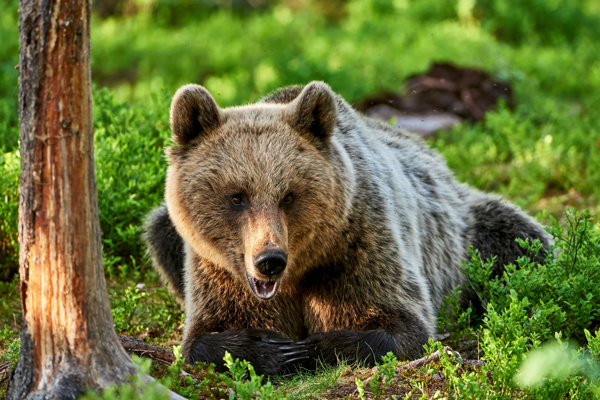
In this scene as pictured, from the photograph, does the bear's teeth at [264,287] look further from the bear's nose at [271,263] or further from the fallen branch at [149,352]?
the fallen branch at [149,352]

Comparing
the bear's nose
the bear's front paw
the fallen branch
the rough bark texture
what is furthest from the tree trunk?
the bear's front paw

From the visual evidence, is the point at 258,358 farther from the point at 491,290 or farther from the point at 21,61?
the point at 21,61

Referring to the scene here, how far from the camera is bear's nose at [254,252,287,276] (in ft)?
11.7

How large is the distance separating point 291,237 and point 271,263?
0.39m

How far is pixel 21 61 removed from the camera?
2.79 meters

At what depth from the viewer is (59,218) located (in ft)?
9.22

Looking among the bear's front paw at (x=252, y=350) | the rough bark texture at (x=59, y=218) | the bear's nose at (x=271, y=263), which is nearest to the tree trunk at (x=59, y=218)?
the rough bark texture at (x=59, y=218)

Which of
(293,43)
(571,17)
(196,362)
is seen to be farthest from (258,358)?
(571,17)

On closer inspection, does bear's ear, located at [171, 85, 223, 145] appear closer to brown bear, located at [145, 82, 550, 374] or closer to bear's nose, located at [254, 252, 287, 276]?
brown bear, located at [145, 82, 550, 374]

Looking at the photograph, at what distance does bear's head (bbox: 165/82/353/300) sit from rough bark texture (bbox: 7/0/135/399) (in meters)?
0.97

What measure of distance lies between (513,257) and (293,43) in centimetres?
893

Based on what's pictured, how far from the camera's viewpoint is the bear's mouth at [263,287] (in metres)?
3.88

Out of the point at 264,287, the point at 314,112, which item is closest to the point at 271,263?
the point at 264,287

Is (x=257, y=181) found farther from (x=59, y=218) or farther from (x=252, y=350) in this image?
(x=59, y=218)
